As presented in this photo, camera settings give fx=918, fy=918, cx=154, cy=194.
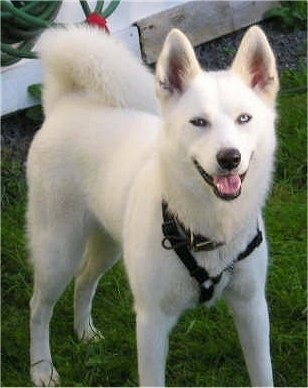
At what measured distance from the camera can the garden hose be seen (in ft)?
15.6

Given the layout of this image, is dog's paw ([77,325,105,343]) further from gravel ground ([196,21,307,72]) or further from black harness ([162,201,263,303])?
gravel ground ([196,21,307,72])

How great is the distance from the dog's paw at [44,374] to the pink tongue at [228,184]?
4.39 ft

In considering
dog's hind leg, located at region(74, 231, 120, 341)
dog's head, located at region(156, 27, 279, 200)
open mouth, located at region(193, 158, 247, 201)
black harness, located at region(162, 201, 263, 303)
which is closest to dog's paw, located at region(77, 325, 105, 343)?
dog's hind leg, located at region(74, 231, 120, 341)

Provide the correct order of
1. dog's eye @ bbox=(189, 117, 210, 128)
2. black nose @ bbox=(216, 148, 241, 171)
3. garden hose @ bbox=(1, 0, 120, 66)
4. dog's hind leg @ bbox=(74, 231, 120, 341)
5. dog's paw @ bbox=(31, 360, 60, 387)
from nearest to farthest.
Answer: black nose @ bbox=(216, 148, 241, 171), dog's eye @ bbox=(189, 117, 210, 128), dog's paw @ bbox=(31, 360, 60, 387), dog's hind leg @ bbox=(74, 231, 120, 341), garden hose @ bbox=(1, 0, 120, 66)

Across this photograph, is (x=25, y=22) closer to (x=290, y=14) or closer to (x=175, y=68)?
(x=175, y=68)

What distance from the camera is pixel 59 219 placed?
11.6ft

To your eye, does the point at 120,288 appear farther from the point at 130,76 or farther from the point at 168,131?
the point at 168,131

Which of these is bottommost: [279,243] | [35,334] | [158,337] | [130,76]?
[279,243]

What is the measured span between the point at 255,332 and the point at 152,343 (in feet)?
1.22

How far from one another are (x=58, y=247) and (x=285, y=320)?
1.02 metres

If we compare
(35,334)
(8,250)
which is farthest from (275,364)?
(8,250)

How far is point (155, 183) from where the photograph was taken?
3.12m

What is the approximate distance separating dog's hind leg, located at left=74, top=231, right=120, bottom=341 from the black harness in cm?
75

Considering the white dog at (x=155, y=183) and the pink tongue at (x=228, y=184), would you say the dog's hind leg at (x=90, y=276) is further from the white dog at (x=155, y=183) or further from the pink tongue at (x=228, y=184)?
the pink tongue at (x=228, y=184)
